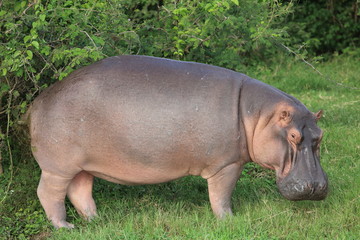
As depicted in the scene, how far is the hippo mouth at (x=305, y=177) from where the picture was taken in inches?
179

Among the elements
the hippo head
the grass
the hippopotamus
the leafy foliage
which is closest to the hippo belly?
the hippopotamus

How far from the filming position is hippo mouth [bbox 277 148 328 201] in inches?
179

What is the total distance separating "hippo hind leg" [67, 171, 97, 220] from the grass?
3.5 inches

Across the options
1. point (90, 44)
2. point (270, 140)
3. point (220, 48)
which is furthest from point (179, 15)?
point (270, 140)

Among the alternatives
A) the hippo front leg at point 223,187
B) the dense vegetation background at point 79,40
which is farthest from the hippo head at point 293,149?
the dense vegetation background at point 79,40

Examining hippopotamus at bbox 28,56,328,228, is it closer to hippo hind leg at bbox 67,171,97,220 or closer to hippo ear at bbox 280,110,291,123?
hippo ear at bbox 280,110,291,123

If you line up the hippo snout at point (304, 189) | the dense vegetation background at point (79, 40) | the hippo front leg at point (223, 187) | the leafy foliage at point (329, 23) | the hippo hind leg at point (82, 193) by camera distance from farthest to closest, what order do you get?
1. the leafy foliage at point (329, 23)
2. the hippo hind leg at point (82, 193)
3. the dense vegetation background at point (79, 40)
4. the hippo front leg at point (223, 187)
5. the hippo snout at point (304, 189)

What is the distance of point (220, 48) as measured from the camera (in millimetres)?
6637

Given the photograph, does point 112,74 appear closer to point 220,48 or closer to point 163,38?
point 163,38

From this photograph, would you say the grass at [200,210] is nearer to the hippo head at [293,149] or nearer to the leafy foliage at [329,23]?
the hippo head at [293,149]

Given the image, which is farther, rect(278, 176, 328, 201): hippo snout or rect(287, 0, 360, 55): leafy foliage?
rect(287, 0, 360, 55): leafy foliage

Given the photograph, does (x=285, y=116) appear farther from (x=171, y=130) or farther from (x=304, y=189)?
(x=171, y=130)

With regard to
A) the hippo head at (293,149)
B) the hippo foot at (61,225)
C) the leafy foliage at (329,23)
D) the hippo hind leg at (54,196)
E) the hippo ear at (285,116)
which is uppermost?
the hippo ear at (285,116)

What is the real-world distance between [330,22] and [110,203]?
791 centimetres
